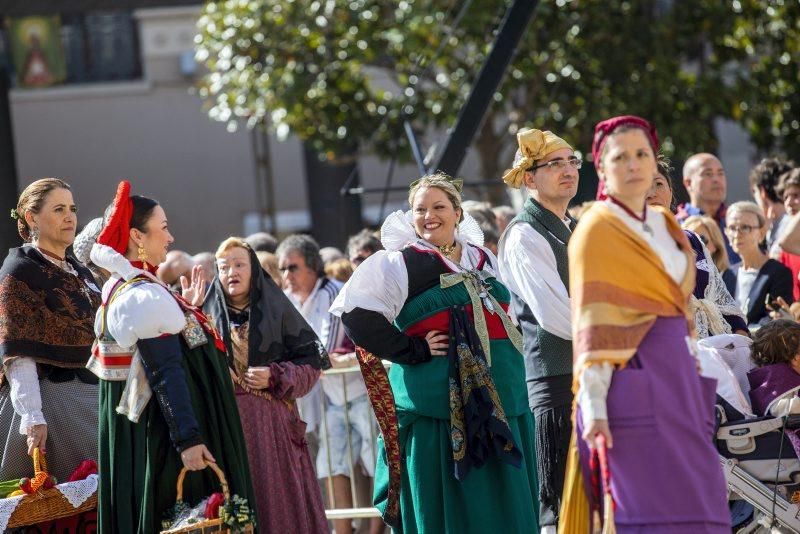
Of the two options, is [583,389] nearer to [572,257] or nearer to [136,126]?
[572,257]

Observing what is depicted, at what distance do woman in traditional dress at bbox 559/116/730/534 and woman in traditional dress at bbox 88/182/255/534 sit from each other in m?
1.57

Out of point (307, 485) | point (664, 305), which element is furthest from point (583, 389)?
point (307, 485)

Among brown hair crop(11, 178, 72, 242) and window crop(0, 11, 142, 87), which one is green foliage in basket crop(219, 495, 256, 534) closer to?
brown hair crop(11, 178, 72, 242)

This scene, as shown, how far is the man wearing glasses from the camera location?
5.43 meters

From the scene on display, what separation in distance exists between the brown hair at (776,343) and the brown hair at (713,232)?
1.11 m

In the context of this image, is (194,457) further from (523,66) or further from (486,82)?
(523,66)

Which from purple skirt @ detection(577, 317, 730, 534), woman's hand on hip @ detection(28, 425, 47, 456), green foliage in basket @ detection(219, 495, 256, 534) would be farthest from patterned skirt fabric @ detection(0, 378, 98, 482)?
purple skirt @ detection(577, 317, 730, 534)

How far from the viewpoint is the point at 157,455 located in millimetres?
5262

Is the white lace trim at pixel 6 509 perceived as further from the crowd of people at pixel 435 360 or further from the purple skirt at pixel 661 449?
the purple skirt at pixel 661 449

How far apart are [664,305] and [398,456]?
1726 millimetres

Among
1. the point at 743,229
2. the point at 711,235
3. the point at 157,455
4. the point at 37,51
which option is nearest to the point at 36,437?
the point at 157,455

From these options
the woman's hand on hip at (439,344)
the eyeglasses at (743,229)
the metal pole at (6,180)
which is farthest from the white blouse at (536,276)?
the metal pole at (6,180)

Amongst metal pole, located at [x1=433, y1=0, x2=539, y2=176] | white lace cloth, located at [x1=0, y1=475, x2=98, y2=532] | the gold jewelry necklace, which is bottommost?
white lace cloth, located at [x1=0, y1=475, x2=98, y2=532]

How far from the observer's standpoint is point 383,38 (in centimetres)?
1234
